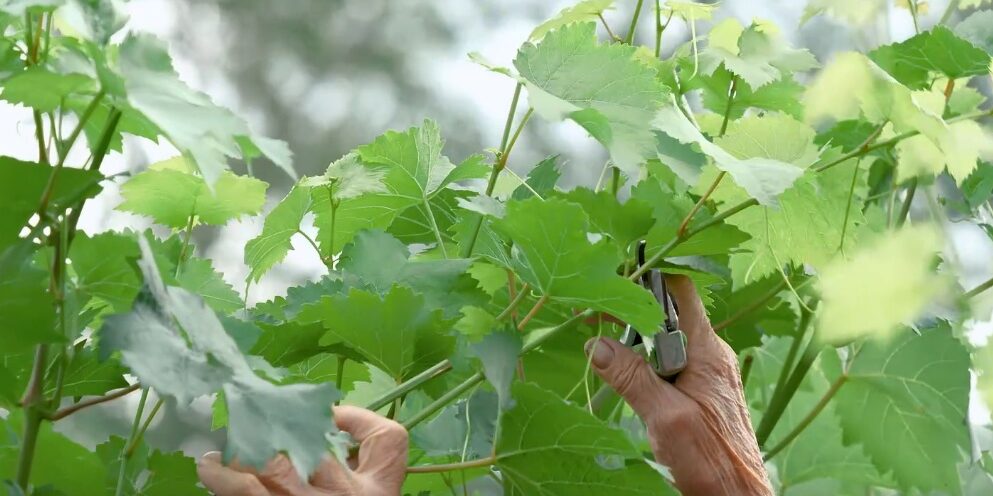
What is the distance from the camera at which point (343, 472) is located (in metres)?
0.45

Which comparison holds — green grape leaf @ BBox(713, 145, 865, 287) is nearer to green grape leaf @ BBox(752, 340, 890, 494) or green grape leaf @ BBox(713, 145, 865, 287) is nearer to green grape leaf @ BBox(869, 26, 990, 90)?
green grape leaf @ BBox(869, 26, 990, 90)

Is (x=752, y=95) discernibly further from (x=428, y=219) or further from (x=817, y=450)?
(x=817, y=450)

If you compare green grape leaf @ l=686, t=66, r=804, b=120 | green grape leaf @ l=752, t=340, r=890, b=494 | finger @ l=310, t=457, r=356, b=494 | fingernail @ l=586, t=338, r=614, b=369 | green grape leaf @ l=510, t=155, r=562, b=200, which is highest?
green grape leaf @ l=686, t=66, r=804, b=120

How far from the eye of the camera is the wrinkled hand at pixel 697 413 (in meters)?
0.58

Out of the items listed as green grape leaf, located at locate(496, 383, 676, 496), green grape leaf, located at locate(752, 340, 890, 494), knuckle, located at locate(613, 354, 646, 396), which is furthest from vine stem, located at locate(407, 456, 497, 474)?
green grape leaf, located at locate(752, 340, 890, 494)

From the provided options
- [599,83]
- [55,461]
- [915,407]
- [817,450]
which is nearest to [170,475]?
[55,461]

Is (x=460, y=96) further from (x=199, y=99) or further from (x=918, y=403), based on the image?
(x=199, y=99)

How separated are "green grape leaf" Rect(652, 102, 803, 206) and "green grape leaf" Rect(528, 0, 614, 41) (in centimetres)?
16

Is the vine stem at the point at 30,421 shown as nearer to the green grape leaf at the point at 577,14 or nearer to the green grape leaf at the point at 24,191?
the green grape leaf at the point at 24,191

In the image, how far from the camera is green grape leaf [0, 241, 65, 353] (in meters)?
0.38

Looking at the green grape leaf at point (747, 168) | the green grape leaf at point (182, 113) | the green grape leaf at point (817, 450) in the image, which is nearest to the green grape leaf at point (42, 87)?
the green grape leaf at point (182, 113)

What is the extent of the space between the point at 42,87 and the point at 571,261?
0.21 metres

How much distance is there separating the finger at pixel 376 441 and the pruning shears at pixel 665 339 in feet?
0.54

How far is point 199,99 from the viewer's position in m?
0.36
